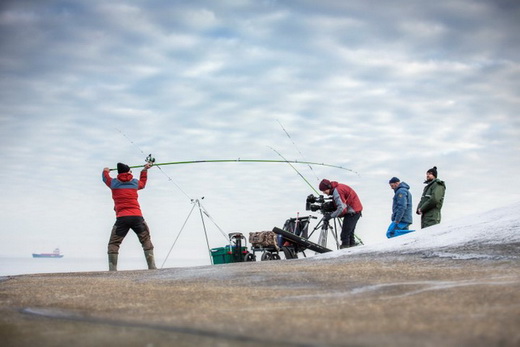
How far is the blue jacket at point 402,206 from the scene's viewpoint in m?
12.8

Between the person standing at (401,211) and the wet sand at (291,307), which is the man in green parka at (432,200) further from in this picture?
the wet sand at (291,307)

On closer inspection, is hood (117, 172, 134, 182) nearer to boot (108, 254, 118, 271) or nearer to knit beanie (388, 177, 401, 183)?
boot (108, 254, 118, 271)

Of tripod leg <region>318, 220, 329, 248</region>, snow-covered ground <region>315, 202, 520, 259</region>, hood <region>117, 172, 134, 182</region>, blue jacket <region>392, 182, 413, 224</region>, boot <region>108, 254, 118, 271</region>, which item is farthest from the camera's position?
tripod leg <region>318, 220, 329, 248</region>

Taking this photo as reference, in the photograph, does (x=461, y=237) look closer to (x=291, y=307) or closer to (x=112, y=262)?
(x=291, y=307)

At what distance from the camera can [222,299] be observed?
553 cm

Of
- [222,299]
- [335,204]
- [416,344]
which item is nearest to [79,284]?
[222,299]

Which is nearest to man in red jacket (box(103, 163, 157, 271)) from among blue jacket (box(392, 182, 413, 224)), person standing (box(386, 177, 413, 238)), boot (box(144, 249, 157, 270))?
boot (box(144, 249, 157, 270))

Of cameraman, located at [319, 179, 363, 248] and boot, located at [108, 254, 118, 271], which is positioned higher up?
cameraman, located at [319, 179, 363, 248]

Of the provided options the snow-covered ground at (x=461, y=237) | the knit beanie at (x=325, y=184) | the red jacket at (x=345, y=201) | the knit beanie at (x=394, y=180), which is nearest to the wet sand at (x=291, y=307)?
the snow-covered ground at (x=461, y=237)

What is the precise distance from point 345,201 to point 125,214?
15.1 feet

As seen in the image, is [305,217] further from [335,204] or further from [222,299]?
[222,299]

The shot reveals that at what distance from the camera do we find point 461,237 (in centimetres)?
906

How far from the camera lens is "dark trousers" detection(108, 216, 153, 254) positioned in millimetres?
11953

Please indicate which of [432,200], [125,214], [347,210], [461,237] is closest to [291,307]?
[461,237]
